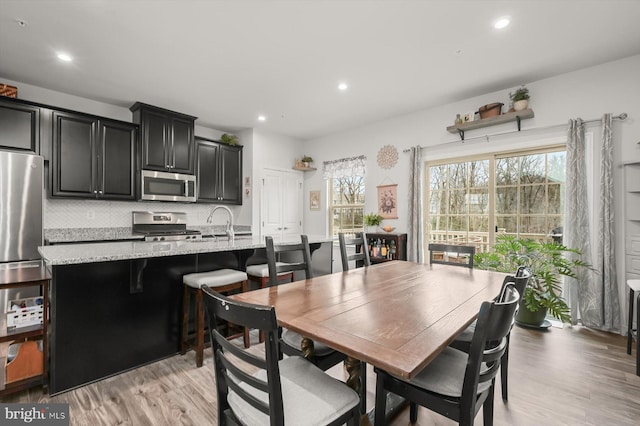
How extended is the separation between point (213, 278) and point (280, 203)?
344cm

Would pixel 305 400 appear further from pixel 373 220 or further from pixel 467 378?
pixel 373 220

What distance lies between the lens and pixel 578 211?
3.23 meters

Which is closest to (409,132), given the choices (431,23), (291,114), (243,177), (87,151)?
(291,114)

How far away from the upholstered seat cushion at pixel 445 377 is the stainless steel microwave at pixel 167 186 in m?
4.14

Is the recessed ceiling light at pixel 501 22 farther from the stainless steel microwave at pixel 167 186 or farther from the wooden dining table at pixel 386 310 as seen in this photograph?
the stainless steel microwave at pixel 167 186

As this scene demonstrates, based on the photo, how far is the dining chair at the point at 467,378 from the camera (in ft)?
3.28

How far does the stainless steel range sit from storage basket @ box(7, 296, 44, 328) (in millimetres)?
2248

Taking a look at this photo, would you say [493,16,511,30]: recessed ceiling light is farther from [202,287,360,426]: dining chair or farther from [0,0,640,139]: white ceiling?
[202,287,360,426]: dining chair

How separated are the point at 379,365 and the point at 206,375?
1.80 metres

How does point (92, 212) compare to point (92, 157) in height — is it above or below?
below

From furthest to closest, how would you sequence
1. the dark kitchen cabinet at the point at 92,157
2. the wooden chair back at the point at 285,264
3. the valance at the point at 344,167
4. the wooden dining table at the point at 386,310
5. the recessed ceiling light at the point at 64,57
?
the valance at the point at 344,167, the dark kitchen cabinet at the point at 92,157, the recessed ceiling light at the point at 64,57, the wooden chair back at the point at 285,264, the wooden dining table at the point at 386,310

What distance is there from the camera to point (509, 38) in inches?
106

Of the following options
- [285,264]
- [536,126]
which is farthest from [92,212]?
[536,126]

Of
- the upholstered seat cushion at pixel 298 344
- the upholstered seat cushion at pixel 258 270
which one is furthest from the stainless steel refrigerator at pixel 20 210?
the upholstered seat cushion at pixel 298 344
